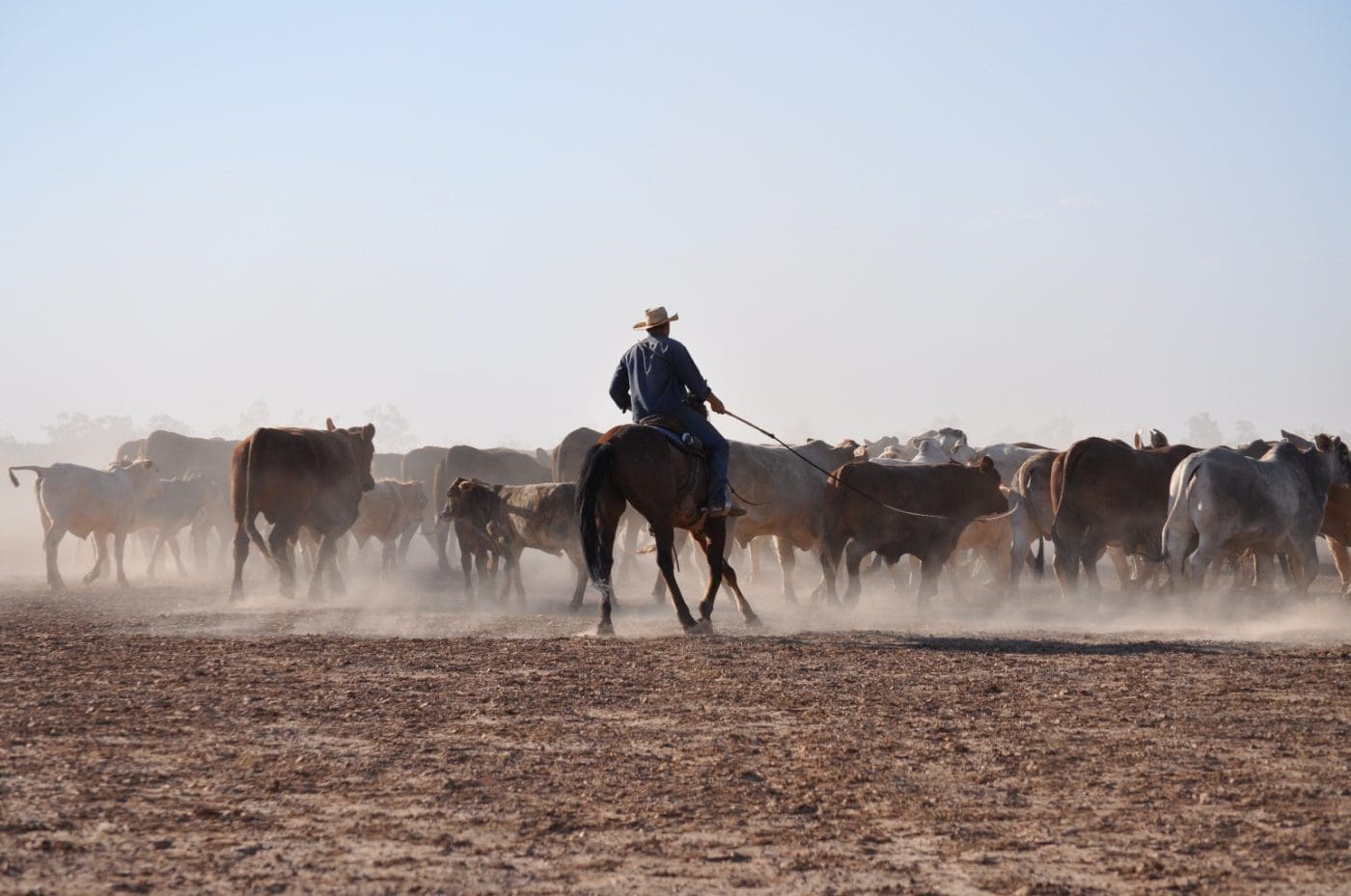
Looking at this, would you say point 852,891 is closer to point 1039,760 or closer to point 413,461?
point 1039,760

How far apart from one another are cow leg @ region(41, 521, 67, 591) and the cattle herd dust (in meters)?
9.02

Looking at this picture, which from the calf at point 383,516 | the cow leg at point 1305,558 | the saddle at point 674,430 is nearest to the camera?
the saddle at point 674,430

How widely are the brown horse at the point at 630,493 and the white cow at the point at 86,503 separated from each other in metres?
12.1

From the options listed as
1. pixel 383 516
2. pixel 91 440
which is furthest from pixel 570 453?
pixel 91 440

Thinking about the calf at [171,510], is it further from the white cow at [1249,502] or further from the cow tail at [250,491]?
the white cow at [1249,502]

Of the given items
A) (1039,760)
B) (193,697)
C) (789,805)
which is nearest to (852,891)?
(789,805)

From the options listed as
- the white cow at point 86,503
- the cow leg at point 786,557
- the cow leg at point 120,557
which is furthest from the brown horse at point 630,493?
the cow leg at point 120,557

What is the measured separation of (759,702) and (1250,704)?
8.81ft

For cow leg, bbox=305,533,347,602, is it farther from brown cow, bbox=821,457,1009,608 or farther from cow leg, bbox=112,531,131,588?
brown cow, bbox=821,457,1009,608

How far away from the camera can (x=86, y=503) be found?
23875mm

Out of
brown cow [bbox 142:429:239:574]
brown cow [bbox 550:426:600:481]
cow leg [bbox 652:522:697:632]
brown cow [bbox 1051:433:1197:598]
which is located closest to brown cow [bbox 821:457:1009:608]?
brown cow [bbox 1051:433:1197:598]

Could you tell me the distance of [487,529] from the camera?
2014cm

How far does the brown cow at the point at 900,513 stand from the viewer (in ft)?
59.5

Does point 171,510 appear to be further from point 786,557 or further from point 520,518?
point 786,557
